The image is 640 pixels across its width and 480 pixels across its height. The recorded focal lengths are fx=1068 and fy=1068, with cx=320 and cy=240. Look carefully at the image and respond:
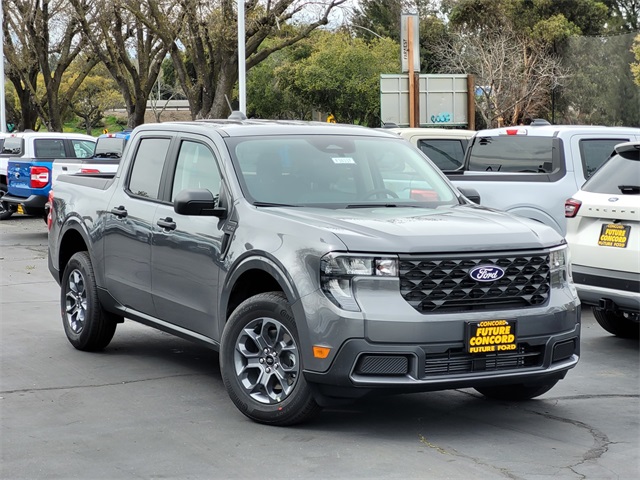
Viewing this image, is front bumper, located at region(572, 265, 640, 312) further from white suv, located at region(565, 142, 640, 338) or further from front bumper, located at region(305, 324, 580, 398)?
front bumper, located at region(305, 324, 580, 398)

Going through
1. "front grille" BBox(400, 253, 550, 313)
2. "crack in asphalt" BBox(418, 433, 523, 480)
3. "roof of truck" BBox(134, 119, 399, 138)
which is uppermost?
"roof of truck" BBox(134, 119, 399, 138)

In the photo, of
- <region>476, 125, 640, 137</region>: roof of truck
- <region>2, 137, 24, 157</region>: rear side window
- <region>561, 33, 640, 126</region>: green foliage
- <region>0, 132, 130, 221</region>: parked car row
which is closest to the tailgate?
<region>0, 132, 130, 221</region>: parked car row

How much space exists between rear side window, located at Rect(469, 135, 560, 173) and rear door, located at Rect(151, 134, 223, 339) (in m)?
5.44

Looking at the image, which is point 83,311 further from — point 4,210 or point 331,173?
point 4,210

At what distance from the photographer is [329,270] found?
5859 millimetres

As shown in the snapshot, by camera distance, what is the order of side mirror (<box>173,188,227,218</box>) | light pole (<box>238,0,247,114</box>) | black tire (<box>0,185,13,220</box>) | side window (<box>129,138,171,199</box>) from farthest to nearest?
light pole (<box>238,0,247,114</box>) < black tire (<box>0,185,13,220</box>) < side window (<box>129,138,171,199</box>) < side mirror (<box>173,188,227,218</box>)

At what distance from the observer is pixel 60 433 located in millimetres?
6160

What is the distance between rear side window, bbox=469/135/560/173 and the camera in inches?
466

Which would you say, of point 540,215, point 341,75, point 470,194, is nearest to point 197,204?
point 470,194

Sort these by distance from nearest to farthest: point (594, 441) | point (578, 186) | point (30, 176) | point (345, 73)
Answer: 1. point (594, 441)
2. point (578, 186)
3. point (30, 176)
4. point (345, 73)

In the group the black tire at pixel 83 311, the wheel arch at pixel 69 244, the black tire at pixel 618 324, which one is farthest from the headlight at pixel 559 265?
the wheel arch at pixel 69 244

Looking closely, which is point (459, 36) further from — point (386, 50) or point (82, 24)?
point (82, 24)

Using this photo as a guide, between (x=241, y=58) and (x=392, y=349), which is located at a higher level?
(x=241, y=58)

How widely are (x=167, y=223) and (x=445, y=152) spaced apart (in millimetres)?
8561
